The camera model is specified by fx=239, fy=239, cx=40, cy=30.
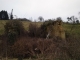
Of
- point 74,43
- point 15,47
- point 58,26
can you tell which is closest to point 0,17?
point 58,26

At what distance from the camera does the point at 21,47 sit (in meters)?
33.6

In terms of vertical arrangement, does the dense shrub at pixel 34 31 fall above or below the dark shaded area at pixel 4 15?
below

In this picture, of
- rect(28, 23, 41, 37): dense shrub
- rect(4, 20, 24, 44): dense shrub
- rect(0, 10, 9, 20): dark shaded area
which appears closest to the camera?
rect(4, 20, 24, 44): dense shrub

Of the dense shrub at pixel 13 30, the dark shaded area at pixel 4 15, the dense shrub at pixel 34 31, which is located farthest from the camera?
the dark shaded area at pixel 4 15

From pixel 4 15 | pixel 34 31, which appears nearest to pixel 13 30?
pixel 34 31

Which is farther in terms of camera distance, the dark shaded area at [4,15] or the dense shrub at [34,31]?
the dark shaded area at [4,15]

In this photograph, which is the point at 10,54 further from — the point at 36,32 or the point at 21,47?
the point at 36,32

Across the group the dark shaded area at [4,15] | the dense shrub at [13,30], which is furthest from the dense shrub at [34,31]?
the dark shaded area at [4,15]

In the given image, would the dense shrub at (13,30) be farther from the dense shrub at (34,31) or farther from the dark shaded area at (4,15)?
the dark shaded area at (4,15)

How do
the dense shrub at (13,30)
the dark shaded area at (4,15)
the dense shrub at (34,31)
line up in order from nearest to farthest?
the dense shrub at (13,30) → the dense shrub at (34,31) → the dark shaded area at (4,15)

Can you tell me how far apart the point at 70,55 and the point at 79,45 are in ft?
2.58

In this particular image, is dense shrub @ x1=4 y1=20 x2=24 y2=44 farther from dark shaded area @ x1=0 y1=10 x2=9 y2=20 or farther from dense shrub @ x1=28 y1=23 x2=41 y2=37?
dark shaded area @ x1=0 y1=10 x2=9 y2=20

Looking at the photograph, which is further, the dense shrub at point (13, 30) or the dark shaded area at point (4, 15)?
the dark shaded area at point (4, 15)

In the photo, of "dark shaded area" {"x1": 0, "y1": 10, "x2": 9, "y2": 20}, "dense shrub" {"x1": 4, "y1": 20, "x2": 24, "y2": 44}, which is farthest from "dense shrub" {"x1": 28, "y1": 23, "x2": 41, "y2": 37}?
"dark shaded area" {"x1": 0, "y1": 10, "x2": 9, "y2": 20}
